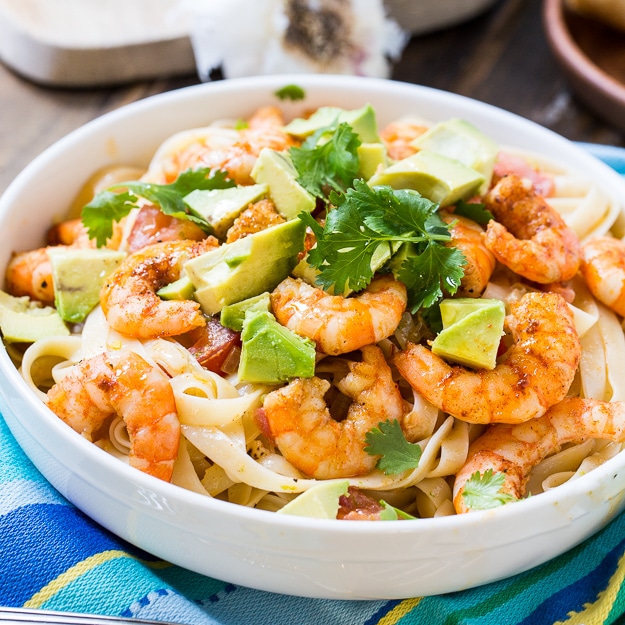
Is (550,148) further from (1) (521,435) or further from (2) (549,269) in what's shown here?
(1) (521,435)

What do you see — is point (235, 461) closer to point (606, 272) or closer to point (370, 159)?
point (370, 159)

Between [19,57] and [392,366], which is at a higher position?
[392,366]

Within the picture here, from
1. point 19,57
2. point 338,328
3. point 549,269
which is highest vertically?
point 549,269

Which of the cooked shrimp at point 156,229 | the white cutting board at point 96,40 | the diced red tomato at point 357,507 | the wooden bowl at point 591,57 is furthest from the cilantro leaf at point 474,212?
the white cutting board at point 96,40

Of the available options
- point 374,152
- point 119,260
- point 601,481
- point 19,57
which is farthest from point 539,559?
point 19,57

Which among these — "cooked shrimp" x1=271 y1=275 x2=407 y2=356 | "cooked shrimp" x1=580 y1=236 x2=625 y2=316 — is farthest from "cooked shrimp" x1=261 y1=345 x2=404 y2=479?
"cooked shrimp" x1=580 y1=236 x2=625 y2=316

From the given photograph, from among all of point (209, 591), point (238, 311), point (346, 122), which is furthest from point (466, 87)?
point (209, 591)

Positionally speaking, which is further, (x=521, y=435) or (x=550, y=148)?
(x=550, y=148)
